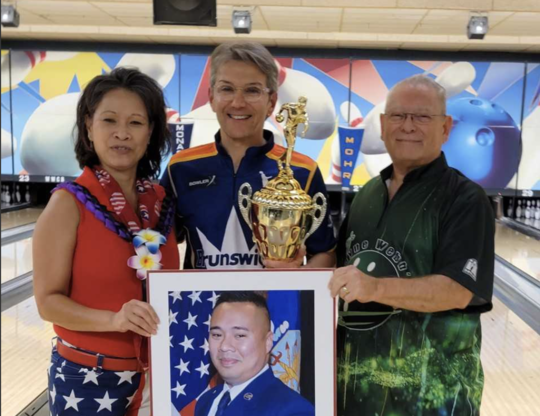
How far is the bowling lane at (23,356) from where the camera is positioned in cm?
204

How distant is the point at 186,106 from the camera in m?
5.73

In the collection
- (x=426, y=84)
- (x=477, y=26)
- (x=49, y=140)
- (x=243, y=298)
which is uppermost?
(x=477, y=26)

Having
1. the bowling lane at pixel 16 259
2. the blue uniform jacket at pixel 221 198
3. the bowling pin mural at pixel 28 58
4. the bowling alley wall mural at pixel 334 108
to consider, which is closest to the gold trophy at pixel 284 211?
the blue uniform jacket at pixel 221 198

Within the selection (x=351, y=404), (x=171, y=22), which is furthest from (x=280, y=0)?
(x=351, y=404)

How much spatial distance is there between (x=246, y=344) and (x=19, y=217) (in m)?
5.54

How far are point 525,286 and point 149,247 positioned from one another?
3.22 m

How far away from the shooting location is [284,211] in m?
0.92

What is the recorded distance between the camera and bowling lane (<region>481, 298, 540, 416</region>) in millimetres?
2070

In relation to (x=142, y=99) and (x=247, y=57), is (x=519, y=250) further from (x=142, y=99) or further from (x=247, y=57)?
Result: (x=142, y=99)

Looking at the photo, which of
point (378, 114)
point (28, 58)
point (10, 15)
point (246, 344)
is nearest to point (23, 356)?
point (246, 344)

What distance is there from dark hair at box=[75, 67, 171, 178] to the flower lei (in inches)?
4.1

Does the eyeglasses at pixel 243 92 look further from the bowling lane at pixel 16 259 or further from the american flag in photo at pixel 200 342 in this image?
the bowling lane at pixel 16 259

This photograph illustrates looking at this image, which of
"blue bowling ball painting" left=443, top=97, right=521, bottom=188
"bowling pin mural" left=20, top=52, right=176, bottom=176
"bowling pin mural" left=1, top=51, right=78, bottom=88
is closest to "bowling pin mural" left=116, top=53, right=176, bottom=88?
"bowling pin mural" left=1, top=51, right=78, bottom=88

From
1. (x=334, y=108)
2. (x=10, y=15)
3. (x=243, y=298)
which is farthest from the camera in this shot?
(x=334, y=108)
